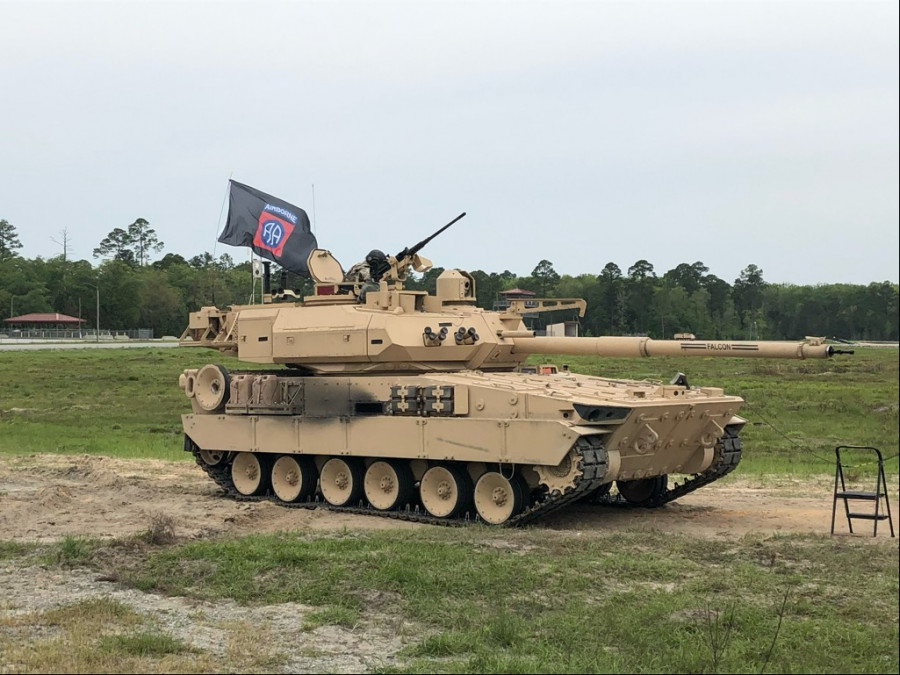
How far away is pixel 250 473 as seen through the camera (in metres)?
19.7

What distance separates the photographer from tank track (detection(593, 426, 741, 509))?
1733cm

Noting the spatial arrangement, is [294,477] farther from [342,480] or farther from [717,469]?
[717,469]

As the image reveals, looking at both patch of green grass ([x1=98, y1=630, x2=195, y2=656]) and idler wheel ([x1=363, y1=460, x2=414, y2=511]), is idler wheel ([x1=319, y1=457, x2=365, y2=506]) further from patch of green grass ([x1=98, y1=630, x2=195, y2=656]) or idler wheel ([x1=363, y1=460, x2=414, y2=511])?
patch of green grass ([x1=98, y1=630, x2=195, y2=656])

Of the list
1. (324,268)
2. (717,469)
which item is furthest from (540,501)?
(324,268)

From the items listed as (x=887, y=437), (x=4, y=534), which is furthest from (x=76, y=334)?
(x=887, y=437)

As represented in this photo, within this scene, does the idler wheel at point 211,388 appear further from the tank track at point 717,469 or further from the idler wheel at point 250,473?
the tank track at point 717,469

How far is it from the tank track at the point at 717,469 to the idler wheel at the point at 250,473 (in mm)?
6072

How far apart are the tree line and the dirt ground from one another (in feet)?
7.82

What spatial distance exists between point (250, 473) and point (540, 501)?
5.83 meters

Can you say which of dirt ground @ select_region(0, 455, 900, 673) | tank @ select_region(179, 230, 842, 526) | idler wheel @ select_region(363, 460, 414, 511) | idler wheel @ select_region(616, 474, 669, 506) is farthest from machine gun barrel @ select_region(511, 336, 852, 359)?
idler wheel @ select_region(363, 460, 414, 511)

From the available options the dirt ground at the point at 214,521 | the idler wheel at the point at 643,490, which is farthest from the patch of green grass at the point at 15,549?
the idler wheel at the point at 643,490

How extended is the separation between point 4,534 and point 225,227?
905 cm

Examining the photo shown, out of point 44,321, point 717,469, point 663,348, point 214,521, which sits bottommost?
point 214,521

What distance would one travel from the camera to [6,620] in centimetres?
1041
